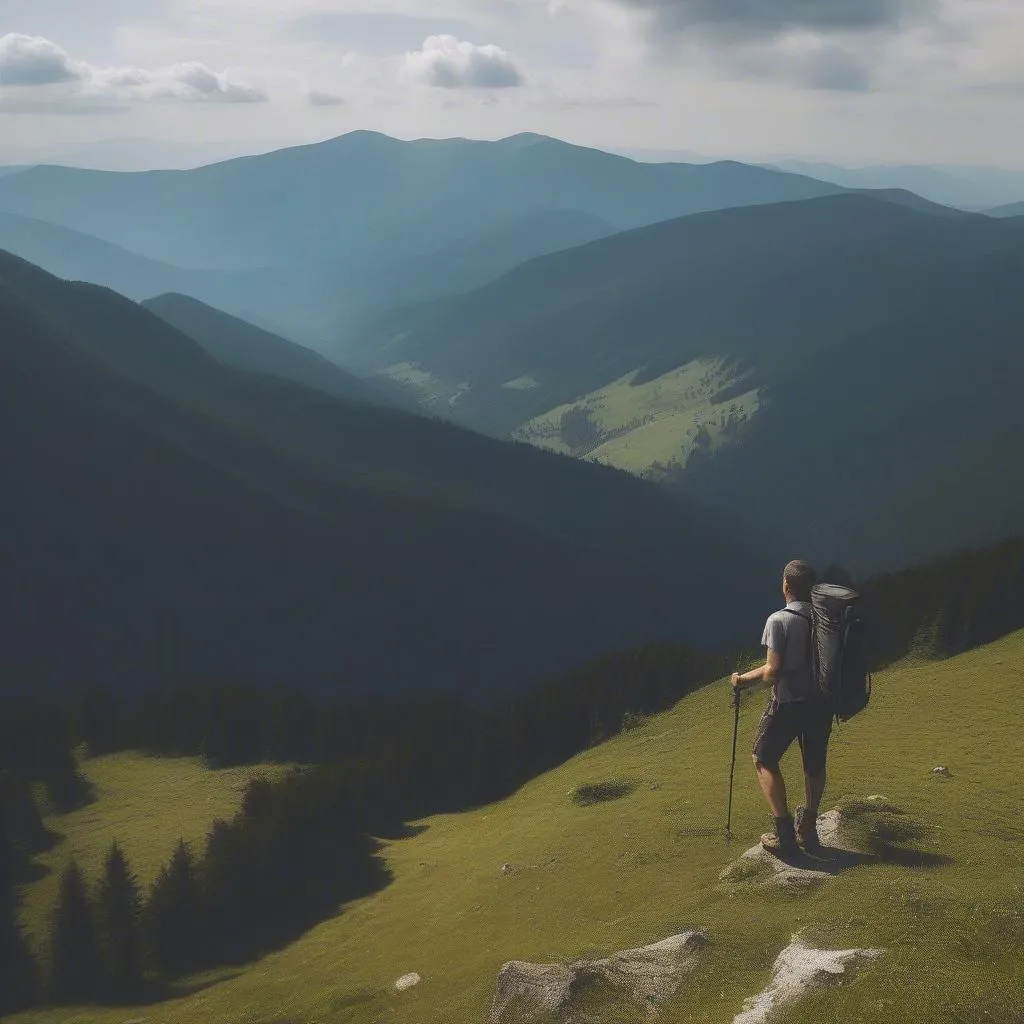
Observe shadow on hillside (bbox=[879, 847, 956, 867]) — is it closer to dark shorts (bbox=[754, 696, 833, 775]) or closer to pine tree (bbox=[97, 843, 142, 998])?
dark shorts (bbox=[754, 696, 833, 775])

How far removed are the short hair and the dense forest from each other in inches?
1540

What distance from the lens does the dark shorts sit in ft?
64.0

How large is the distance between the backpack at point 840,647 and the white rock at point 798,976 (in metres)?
4.40

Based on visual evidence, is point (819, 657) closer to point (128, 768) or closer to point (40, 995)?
point (40, 995)

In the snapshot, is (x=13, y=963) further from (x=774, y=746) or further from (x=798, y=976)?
(x=798, y=976)

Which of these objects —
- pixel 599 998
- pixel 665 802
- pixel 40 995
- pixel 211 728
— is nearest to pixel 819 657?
pixel 599 998

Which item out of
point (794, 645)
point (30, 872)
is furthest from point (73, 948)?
point (794, 645)

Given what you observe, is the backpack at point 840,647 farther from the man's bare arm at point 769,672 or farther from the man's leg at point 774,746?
the man's leg at point 774,746

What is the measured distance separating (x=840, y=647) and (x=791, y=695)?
1.72m

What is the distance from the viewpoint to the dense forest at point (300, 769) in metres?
53.5

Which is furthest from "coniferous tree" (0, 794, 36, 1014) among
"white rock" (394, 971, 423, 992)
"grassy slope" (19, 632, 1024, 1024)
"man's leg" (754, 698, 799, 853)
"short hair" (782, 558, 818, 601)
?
"short hair" (782, 558, 818, 601)

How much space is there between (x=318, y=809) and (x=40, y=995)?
18898 mm

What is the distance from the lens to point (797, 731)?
19.8m

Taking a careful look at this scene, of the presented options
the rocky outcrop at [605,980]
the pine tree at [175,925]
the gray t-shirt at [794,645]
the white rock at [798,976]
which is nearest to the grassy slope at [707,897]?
the white rock at [798,976]
